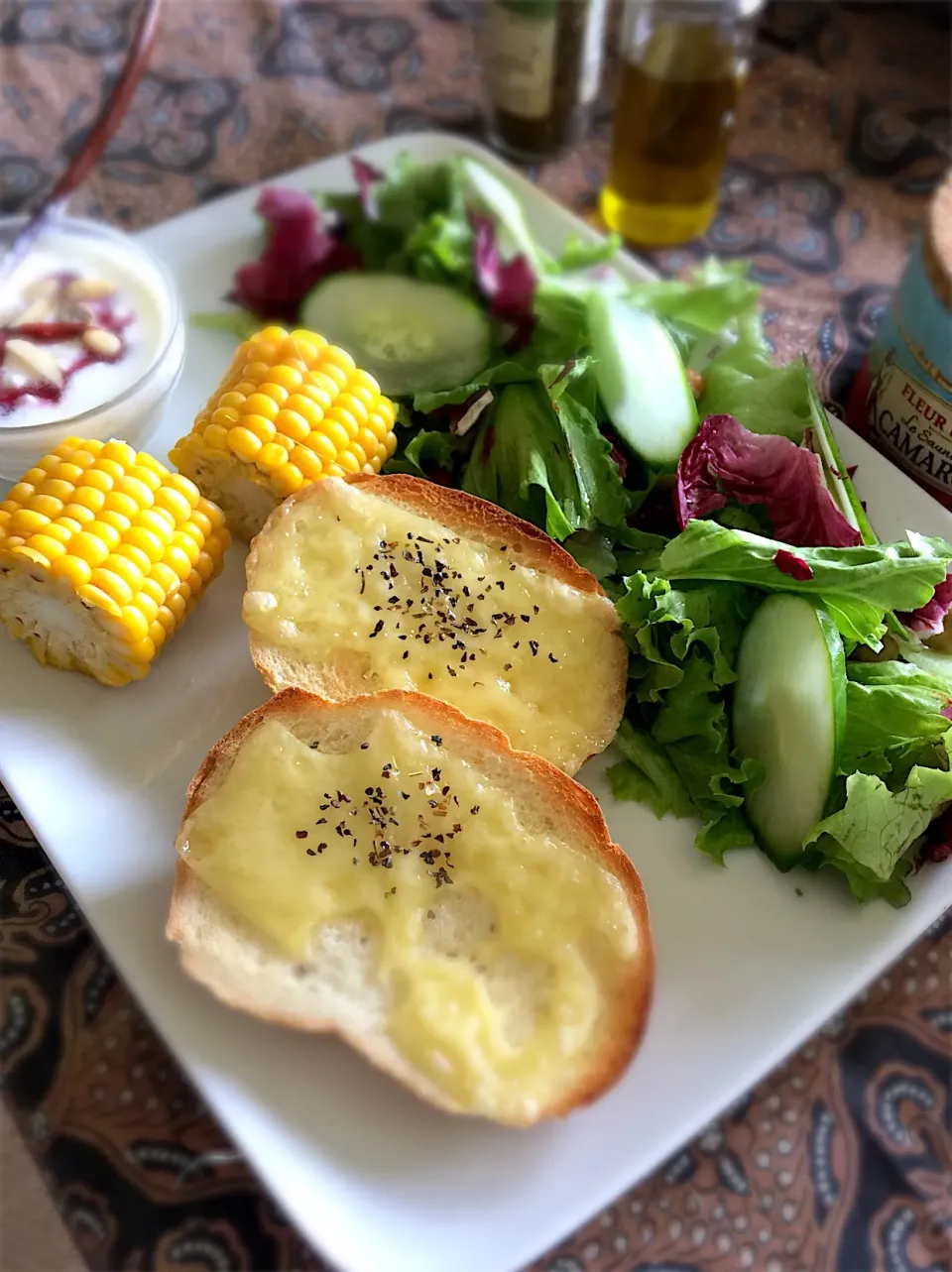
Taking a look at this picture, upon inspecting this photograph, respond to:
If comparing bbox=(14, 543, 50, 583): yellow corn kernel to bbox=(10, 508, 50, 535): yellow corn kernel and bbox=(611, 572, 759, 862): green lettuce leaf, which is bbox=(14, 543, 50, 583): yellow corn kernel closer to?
bbox=(10, 508, 50, 535): yellow corn kernel

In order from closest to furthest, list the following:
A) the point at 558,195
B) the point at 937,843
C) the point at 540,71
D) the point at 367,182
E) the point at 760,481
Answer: the point at 937,843 → the point at 760,481 → the point at 367,182 → the point at 540,71 → the point at 558,195

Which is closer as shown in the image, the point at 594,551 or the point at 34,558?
the point at 34,558

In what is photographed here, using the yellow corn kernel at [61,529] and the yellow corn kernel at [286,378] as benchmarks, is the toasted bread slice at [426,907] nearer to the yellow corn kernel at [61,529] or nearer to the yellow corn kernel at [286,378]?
the yellow corn kernel at [61,529]

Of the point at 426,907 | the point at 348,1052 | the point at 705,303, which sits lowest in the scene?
the point at 348,1052

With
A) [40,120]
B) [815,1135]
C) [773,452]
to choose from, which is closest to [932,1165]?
[815,1135]

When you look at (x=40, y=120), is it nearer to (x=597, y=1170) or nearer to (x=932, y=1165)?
(x=597, y=1170)

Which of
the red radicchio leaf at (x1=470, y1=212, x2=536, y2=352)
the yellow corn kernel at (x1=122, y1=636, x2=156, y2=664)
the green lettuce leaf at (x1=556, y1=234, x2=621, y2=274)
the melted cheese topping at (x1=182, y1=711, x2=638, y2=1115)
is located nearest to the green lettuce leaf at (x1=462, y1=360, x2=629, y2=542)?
the red radicchio leaf at (x1=470, y1=212, x2=536, y2=352)

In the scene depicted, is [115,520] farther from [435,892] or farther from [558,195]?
[558,195]

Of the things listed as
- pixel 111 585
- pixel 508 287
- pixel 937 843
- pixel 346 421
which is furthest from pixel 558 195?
pixel 937 843

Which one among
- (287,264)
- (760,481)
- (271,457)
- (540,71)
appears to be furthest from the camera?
(540,71)
